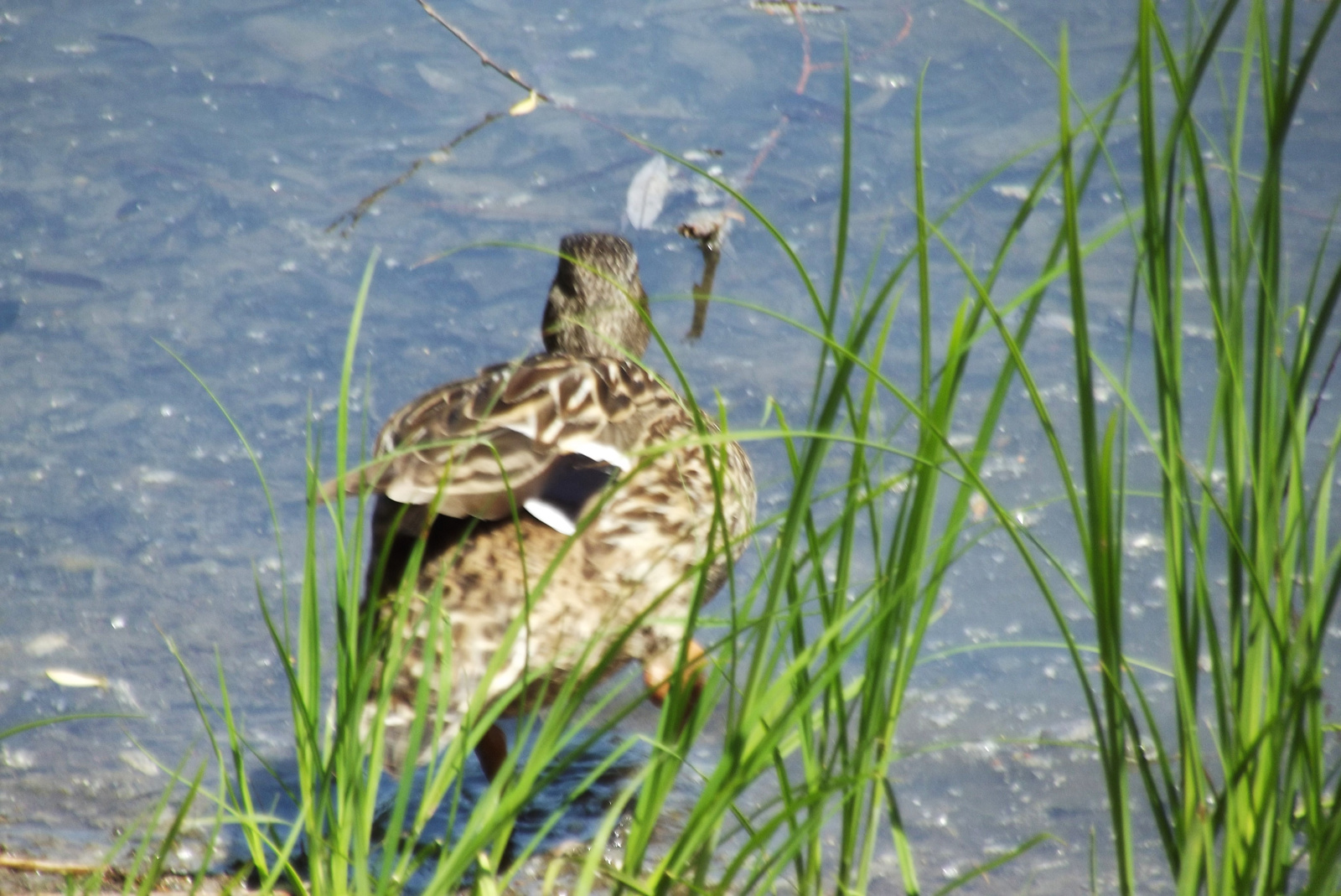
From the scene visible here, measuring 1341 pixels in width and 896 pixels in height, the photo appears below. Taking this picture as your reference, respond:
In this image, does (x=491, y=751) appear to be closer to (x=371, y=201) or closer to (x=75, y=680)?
(x=75, y=680)

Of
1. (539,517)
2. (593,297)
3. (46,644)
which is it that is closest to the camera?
(539,517)

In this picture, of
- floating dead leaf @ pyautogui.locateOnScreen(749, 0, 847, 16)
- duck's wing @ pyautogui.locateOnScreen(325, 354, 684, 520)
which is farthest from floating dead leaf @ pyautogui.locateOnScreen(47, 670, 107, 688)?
floating dead leaf @ pyautogui.locateOnScreen(749, 0, 847, 16)

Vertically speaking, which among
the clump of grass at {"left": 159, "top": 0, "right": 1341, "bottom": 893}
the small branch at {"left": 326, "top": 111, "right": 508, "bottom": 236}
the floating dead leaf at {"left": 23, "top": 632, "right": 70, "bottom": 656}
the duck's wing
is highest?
the clump of grass at {"left": 159, "top": 0, "right": 1341, "bottom": 893}

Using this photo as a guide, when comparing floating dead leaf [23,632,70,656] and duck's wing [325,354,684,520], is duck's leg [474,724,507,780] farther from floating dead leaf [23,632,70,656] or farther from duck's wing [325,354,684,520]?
floating dead leaf [23,632,70,656]

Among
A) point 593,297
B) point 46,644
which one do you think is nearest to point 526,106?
point 593,297

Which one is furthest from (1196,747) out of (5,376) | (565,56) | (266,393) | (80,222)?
(565,56)

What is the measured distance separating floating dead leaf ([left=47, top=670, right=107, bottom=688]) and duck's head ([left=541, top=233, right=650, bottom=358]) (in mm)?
1501

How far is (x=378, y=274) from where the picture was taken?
4.62 meters

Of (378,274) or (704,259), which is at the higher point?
(704,259)

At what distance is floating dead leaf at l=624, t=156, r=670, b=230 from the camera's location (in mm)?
4945

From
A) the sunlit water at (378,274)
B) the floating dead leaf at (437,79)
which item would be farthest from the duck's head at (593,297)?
the floating dead leaf at (437,79)

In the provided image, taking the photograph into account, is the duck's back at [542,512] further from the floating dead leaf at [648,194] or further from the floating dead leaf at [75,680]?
the floating dead leaf at [648,194]

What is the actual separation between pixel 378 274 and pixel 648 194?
3.53 ft

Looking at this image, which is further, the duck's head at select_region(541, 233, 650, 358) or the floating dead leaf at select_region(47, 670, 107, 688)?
the duck's head at select_region(541, 233, 650, 358)
